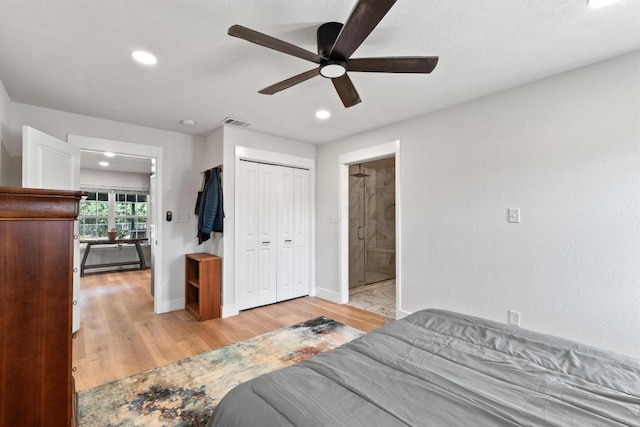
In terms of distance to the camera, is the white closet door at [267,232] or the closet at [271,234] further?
the white closet door at [267,232]

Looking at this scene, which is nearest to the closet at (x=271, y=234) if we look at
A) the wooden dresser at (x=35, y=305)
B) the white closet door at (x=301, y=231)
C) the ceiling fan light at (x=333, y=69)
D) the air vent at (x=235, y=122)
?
the white closet door at (x=301, y=231)

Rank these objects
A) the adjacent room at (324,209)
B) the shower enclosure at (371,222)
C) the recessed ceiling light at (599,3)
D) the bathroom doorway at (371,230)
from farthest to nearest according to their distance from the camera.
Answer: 1. the shower enclosure at (371,222)
2. the bathroom doorway at (371,230)
3. the recessed ceiling light at (599,3)
4. the adjacent room at (324,209)

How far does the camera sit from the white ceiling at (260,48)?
163cm

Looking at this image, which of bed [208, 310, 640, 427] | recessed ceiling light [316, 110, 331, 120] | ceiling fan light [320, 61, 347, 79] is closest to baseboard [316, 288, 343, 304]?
recessed ceiling light [316, 110, 331, 120]

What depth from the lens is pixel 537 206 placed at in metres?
2.43

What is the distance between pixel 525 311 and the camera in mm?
2477

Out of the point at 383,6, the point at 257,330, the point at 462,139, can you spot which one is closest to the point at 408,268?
the point at 462,139

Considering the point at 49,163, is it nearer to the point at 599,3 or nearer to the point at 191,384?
the point at 191,384

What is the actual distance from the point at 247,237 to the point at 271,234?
378 mm

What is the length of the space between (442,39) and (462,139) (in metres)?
1.28

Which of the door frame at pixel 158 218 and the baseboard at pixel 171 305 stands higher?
the door frame at pixel 158 218

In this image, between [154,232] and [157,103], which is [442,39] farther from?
[154,232]

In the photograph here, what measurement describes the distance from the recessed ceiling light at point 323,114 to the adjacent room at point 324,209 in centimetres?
2

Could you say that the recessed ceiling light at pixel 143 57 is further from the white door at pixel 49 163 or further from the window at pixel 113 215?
the window at pixel 113 215
